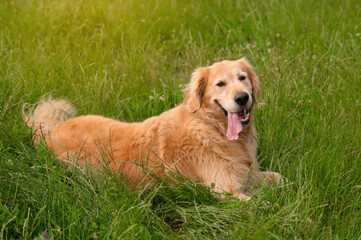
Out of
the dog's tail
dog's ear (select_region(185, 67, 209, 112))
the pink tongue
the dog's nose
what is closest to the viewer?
the dog's nose

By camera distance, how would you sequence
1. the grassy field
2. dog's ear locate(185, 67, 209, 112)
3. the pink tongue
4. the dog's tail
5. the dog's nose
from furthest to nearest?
the dog's tail → dog's ear locate(185, 67, 209, 112) → the pink tongue → the dog's nose → the grassy field

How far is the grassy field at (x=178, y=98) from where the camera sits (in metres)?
2.36

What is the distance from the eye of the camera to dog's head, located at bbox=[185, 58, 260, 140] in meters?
3.12

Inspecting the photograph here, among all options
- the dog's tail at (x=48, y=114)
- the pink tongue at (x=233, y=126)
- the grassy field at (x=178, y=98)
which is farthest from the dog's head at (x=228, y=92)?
the dog's tail at (x=48, y=114)

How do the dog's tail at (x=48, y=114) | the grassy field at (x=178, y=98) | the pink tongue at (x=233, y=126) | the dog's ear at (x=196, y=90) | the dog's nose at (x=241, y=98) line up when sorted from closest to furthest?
the grassy field at (x=178, y=98) < the dog's nose at (x=241, y=98) < the pink tongue at (x=233, y=126) < the dog's ear at (x=196, y=90) < the dog's tail at (x=48, y=114)

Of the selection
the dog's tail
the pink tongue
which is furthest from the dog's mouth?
the dog's tail

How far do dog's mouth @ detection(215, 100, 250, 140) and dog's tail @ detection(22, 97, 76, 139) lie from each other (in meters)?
1.70

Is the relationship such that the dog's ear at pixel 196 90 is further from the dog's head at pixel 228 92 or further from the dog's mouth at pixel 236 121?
the dog's mouth at pixel 236 121

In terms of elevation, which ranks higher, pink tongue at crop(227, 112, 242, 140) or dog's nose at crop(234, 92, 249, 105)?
dog's nose at crop(234, 92, 249, 105)

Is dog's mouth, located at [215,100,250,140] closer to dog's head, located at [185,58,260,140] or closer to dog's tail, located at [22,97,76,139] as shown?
dog's head, located at [185,58,260,140]

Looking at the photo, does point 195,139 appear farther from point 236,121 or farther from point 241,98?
point 241,98

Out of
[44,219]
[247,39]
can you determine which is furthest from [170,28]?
[44,219]

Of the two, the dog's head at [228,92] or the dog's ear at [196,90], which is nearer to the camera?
Result: the dog's head at [228,92]

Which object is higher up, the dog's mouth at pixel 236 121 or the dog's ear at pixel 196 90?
the dog's ear at pixel 196 90
